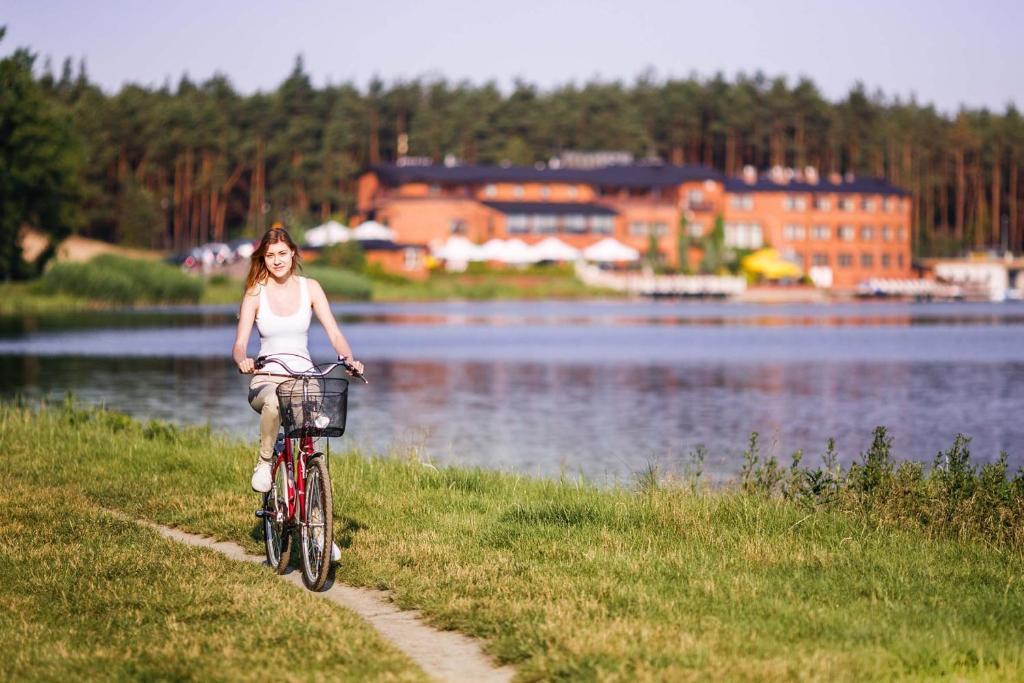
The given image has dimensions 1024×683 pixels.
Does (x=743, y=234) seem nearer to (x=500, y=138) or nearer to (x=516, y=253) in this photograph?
(x=516, y=253)

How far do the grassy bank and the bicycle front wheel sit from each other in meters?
0.38

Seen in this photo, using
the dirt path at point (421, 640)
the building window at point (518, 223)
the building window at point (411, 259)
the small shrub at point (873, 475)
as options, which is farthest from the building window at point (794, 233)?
the dirt path at point (421, 640)

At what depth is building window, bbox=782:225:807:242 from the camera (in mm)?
133000

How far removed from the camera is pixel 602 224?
124312 millimetres

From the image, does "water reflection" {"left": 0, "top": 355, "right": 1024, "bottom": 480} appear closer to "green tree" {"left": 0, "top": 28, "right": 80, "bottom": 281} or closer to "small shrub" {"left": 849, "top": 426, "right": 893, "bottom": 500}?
"small shrub" {"left": 849, "top": 426, "right": 893, "bottom": 500}

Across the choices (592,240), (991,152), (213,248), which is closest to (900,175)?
(991,152)

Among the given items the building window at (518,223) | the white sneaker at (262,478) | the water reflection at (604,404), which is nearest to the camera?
the white sneaker at (262,478)

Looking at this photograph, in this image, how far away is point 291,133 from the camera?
148 m

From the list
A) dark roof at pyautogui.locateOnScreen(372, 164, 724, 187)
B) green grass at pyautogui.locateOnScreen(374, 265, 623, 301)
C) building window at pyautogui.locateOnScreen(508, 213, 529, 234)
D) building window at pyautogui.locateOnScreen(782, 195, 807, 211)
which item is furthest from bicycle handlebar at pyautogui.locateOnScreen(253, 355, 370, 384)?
building window at pyautogui.locateOnScreen(782, 195, 807, 211)

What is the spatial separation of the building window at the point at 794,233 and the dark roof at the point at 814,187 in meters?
3.29

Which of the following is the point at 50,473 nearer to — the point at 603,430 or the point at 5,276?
the point at 603,430

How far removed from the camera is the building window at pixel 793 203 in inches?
5217

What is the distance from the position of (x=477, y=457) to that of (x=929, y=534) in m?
14.0

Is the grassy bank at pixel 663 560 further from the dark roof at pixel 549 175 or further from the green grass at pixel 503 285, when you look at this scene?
the dark roof at pixel 549 175
